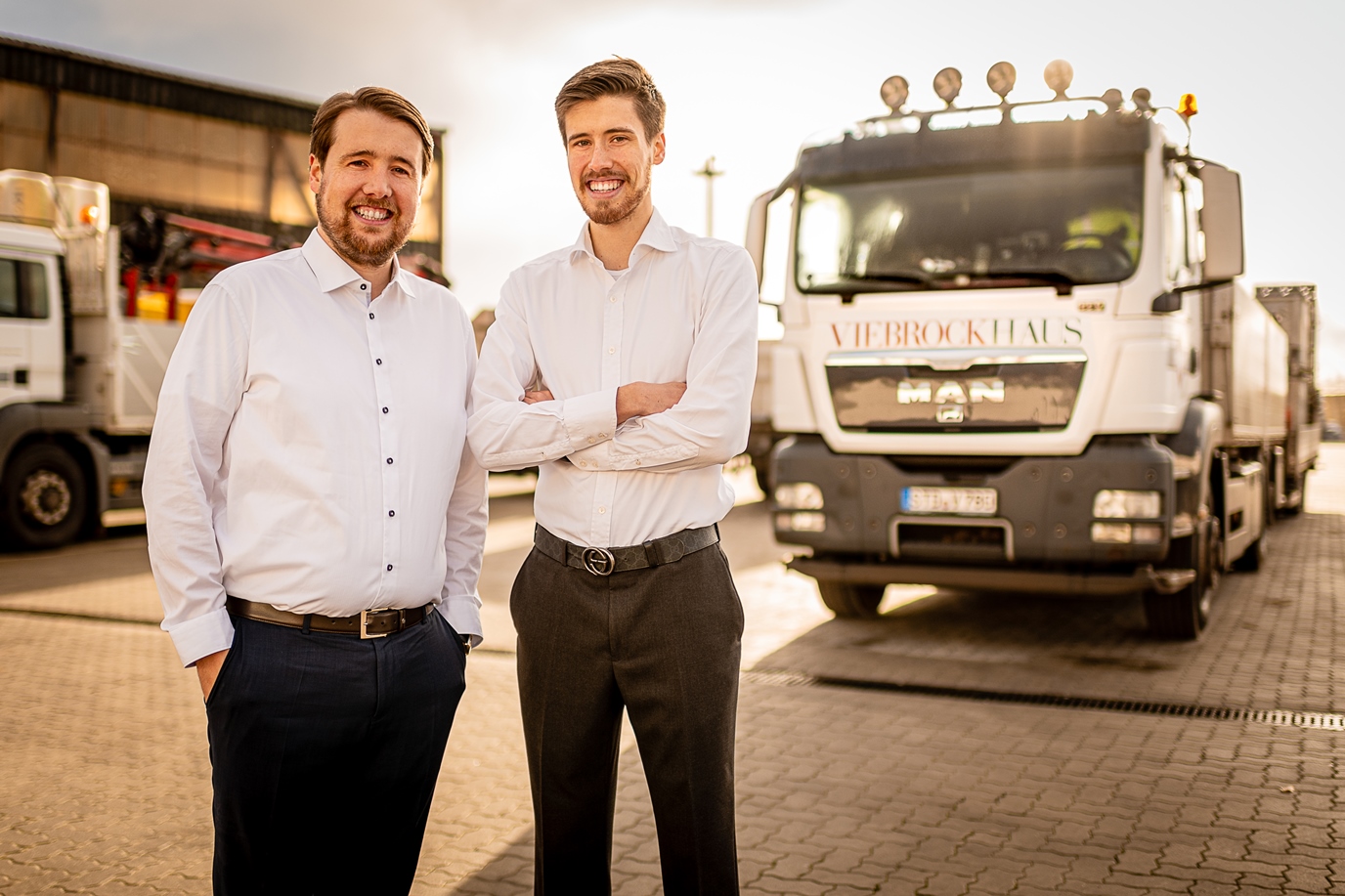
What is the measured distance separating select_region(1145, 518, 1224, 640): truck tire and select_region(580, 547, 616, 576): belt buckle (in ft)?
18.9

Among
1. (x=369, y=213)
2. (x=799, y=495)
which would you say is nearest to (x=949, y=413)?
(x=799, y=495)

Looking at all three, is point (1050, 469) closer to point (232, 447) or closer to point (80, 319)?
point (232, 447)

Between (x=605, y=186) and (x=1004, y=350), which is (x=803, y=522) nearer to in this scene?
(x=1004, y=350)

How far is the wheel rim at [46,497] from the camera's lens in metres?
12.1

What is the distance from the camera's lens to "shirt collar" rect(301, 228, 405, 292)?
8.29 feet

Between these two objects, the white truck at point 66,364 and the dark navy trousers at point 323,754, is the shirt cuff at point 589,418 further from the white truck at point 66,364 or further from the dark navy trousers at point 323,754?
the white truck at point 66,364

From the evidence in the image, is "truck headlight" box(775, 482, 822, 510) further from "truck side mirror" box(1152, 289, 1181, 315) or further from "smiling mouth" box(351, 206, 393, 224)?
"smiling mouth" box(351, 206, 393, 224)

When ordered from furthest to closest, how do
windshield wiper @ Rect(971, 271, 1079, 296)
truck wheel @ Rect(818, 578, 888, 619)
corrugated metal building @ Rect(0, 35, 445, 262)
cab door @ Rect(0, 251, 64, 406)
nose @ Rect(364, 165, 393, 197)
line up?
corrugated metal building @ Rect(0, 35, 445, 262), cab door @ Rect(0, 251, 64, 406), truck wheel @ Rect(818, 578, 888, 619), windshield wiper @ Rect(971, 271, 1079, 296), nose @ Rect(364, 165, 393, 197)

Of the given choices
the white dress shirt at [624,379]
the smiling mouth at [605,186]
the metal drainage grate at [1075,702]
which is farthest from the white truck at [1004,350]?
the smiling mouth at [605,186]

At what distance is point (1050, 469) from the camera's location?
665 cm

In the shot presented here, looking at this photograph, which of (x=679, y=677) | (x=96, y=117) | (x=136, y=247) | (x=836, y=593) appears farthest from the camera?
(x=96, y=117)

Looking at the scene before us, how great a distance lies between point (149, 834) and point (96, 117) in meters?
24.7

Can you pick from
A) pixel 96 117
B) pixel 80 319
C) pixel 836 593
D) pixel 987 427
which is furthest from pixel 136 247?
pixel 96 117

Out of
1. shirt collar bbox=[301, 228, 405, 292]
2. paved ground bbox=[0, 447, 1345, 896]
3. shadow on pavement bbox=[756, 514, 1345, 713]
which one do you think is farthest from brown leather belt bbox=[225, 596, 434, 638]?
shadow on pavement bbox=[756, 514, 1345, 713]
